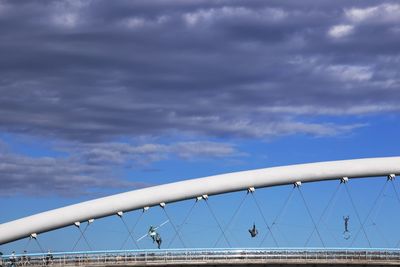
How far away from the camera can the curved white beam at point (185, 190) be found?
144m

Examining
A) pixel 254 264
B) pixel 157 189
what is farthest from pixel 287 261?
pixel 157 189

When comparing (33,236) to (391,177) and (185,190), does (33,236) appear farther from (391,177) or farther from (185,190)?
(391,177)

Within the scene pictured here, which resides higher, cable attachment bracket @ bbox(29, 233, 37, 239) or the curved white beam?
the curved white beam

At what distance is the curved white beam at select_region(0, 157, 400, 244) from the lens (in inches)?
5655

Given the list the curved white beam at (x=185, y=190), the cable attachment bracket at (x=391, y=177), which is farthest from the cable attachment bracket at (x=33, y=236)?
the cable attachment bracket at (x=391, y=177)

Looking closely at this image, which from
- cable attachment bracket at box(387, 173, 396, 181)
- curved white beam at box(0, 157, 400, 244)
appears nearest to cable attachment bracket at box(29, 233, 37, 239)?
curved white beam at box(0, 157, 400, 244)

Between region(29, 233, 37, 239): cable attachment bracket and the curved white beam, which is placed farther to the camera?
region(29, 233, 37, 239): cable attachment bracket

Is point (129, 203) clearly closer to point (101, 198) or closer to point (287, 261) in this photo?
point (101, 198)

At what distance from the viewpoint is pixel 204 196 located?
144 meters

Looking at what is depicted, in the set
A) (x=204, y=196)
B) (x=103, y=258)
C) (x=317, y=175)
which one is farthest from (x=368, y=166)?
(x=103, y=258)

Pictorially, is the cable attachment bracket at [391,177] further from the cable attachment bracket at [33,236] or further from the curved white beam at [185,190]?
the cable attachment bracket at [33,236]

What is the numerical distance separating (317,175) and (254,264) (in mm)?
8482

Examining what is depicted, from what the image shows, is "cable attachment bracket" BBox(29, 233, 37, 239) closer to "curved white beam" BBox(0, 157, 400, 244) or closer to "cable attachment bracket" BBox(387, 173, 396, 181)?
"curved white beam" BBox(0, 157, 400, 244)

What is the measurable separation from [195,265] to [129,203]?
6982 mm
